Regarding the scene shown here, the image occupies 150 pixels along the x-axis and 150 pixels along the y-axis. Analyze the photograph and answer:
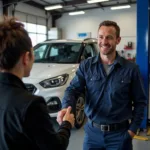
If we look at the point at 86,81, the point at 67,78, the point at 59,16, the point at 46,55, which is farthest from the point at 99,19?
the point at 86,81

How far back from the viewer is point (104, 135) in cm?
182

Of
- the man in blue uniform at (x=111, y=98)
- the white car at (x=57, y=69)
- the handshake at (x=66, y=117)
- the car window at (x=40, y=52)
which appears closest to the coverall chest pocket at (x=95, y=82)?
the man in blue uniform at (x=111, y=98)

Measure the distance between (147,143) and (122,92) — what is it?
2.20 m

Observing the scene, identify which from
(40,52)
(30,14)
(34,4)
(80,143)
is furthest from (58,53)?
(34,4)

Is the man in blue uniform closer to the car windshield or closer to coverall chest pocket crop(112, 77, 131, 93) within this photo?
coverall chest pocket crop(112, 77, 131, 93)

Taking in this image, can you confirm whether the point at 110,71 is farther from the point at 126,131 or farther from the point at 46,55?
the point at 46,55

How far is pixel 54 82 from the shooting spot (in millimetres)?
4051

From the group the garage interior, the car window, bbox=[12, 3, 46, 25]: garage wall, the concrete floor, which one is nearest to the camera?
the concrete floor

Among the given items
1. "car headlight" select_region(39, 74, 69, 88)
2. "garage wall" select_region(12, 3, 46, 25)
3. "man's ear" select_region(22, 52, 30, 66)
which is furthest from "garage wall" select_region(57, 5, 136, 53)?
"man's ear" select_region(22, 52, 30, 66)

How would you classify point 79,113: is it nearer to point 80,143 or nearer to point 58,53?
point 80,143

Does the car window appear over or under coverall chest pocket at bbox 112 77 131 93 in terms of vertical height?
over

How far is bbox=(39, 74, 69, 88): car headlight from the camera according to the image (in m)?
4.00

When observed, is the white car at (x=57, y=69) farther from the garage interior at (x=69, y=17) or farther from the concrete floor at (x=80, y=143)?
the garage interior at (x=69, y=17)

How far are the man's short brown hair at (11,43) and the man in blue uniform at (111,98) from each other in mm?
891
